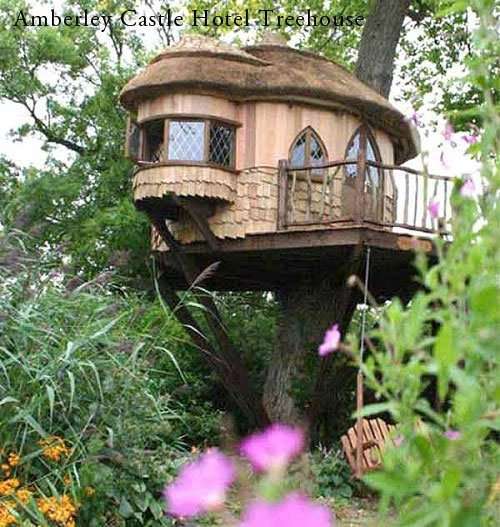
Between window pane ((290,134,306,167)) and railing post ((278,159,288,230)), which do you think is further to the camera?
window pane ((290,134,306,167))

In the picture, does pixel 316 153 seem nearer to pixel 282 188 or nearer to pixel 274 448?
pixel 282 188

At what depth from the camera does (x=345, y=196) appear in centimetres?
1138

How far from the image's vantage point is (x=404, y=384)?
4.06 ft

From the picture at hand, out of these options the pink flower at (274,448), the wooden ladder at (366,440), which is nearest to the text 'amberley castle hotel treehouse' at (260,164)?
the wooden ladder at (366,440)

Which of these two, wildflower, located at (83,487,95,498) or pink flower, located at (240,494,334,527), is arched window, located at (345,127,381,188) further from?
pink flower, located at (240,494,334,527)

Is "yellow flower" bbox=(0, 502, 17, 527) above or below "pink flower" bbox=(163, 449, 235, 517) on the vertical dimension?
below

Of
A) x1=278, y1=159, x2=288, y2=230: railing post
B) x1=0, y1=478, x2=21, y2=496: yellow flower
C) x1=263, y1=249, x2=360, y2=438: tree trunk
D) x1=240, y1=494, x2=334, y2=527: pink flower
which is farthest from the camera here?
x1=263, y1=249, x2=360, y2=438: tree trunk

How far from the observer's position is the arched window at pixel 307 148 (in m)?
11.9

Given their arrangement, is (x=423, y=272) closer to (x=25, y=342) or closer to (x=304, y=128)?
(x=25, y=342)

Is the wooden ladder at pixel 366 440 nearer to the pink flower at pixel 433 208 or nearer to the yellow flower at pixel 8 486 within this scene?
the yellow flower at pixel 8 486

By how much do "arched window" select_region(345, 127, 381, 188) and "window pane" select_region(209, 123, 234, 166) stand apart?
4.55 feet

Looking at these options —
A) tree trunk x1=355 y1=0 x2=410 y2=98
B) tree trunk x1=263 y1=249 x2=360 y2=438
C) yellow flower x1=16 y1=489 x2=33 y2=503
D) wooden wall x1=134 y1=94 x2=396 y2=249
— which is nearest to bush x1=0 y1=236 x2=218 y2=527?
yellow flower x1=16 y1=489 x2=33 y2=503

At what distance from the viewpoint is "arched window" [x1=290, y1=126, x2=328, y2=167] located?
11930 mm

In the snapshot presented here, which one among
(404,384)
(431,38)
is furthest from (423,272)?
(431,38)
